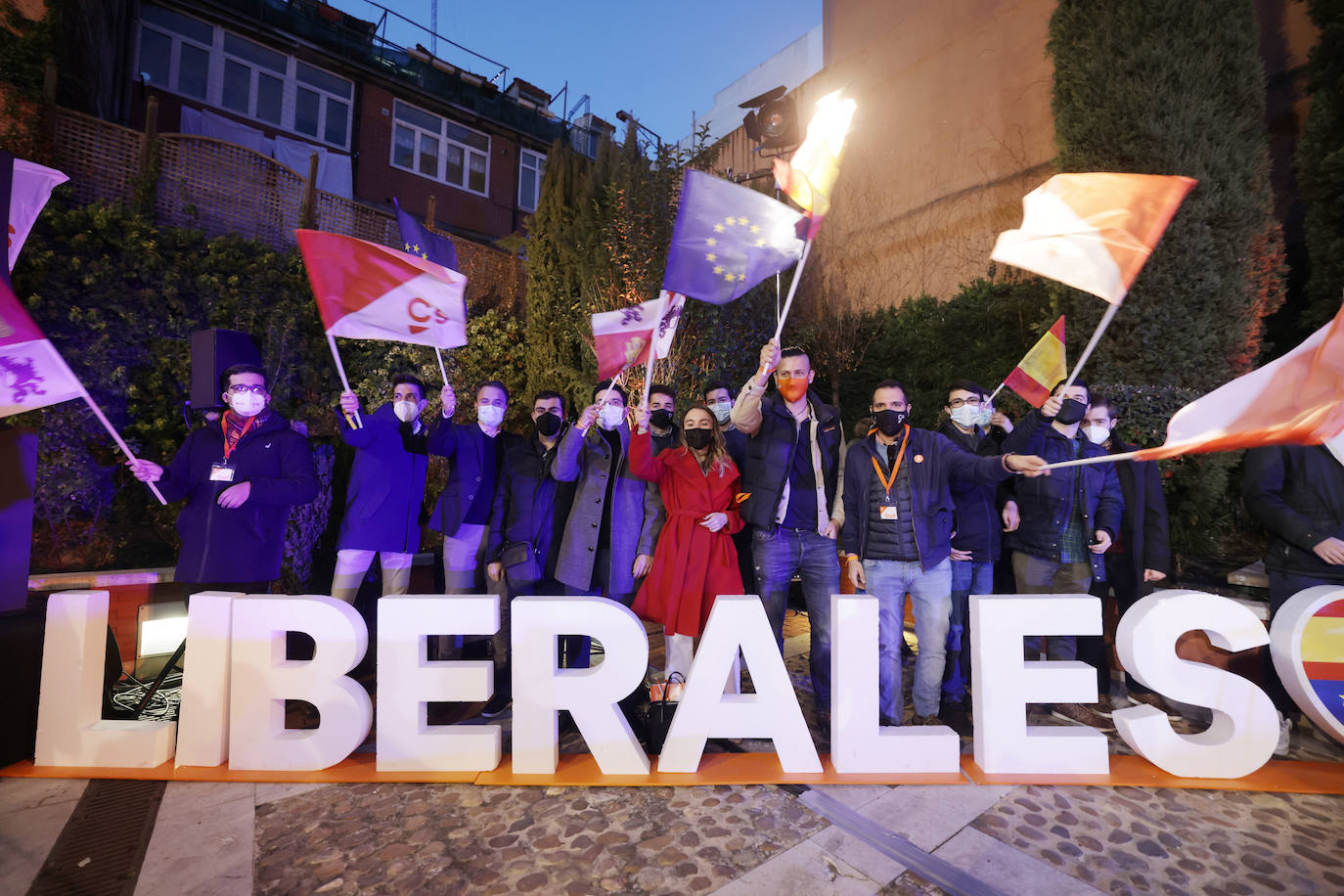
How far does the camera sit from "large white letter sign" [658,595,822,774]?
9.98ft

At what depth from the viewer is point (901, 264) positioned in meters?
10.6

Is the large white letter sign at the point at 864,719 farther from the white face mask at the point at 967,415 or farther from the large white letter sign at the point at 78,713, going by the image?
the large white letter sign at the point at 78,713

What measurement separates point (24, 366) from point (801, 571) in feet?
14.0

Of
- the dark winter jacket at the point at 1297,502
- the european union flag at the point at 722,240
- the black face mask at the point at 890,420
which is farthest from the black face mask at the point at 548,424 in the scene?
the dark winter jacket at the point at 1297,502

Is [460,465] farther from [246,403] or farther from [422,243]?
[422,243]

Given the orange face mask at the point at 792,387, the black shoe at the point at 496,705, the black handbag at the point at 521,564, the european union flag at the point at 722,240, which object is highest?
the european union flag at the point at 722,240

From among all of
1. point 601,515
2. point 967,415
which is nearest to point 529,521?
point 601,515

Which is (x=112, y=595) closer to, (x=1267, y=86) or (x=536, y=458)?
(x=536, y=458)

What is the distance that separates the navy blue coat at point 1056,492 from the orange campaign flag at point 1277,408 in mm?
1267

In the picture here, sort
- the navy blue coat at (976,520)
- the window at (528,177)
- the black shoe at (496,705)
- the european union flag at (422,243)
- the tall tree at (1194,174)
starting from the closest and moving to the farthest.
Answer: the black shoe at (496,705) < the navy blue coat at (976,520) < the european union flag at (422,243) < the tall tree at (1194,174) < the window at (528,177)

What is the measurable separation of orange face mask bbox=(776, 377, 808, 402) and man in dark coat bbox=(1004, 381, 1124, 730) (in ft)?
4.88

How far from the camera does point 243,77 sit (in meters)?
14.3

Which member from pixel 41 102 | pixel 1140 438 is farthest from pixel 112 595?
pixel 1140 438

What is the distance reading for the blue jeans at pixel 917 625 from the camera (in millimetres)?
3492
